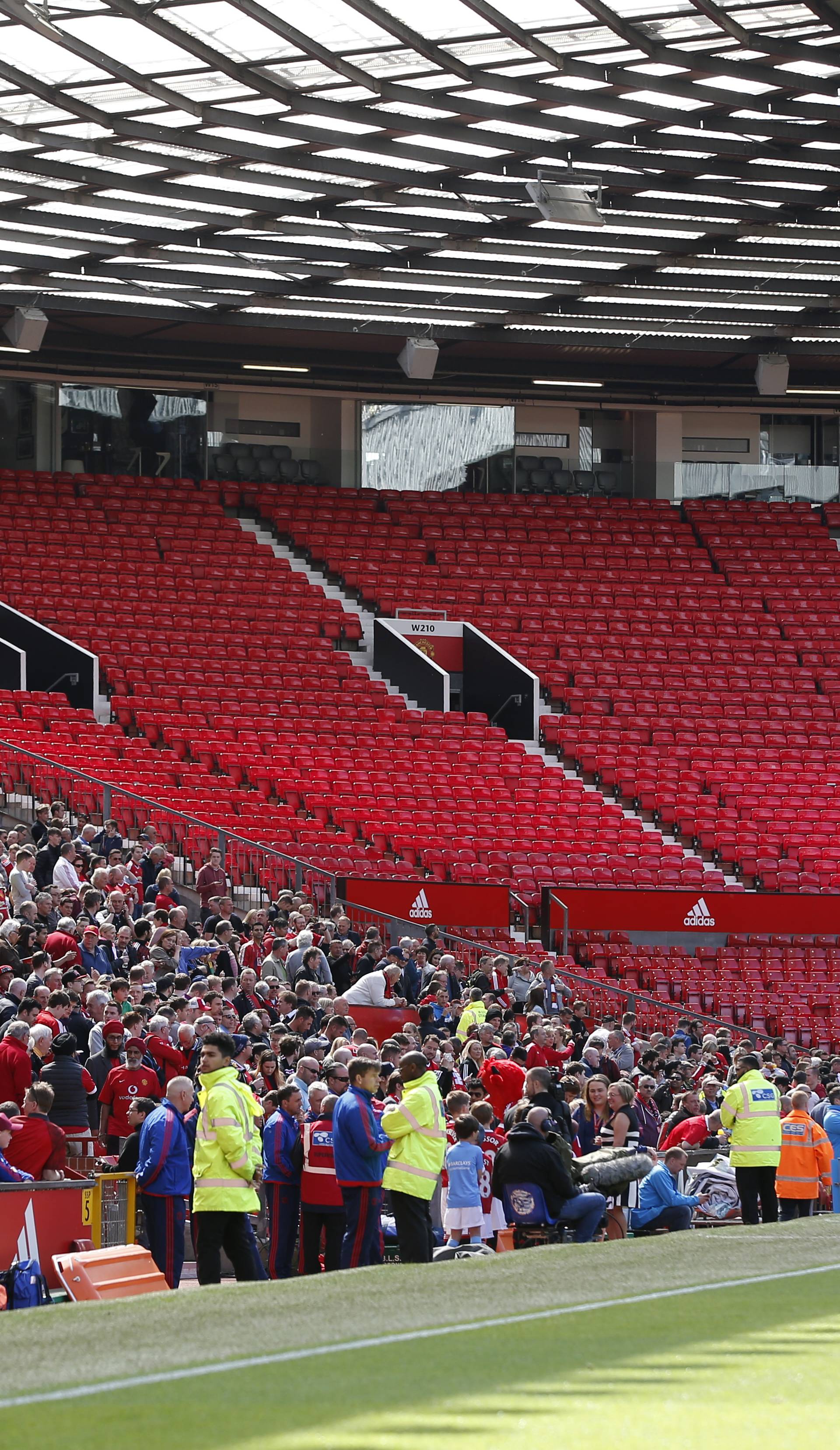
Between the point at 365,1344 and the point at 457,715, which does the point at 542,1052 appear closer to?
the point at 365,1344

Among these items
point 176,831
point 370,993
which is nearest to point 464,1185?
point 370,993

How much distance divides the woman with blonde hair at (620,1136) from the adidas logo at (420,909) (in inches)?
312

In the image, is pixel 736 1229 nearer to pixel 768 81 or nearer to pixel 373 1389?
pixel 373 1389

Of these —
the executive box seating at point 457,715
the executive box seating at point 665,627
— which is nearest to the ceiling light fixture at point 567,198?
the executive box seating at point 457,715

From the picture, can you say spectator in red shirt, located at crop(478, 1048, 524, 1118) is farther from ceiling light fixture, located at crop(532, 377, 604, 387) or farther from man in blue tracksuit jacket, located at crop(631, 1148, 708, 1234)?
ceiling light fixture, located at crop(532, 377, 604, 387)

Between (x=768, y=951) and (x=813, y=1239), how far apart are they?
1296 centimetres

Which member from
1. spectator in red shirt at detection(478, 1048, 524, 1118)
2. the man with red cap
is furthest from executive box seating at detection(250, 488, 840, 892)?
the man with red cap

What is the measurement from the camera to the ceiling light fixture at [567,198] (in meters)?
24.2

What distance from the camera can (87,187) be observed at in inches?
1011

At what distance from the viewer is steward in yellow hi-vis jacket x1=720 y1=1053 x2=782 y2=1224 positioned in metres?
13.2

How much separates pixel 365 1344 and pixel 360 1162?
124 inches

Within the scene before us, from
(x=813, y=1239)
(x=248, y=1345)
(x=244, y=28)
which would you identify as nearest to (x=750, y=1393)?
(x=248, y=1345)

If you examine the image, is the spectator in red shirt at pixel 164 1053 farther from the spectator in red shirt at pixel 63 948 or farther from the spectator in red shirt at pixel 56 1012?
the spectator in red shirt at pixel 63 948

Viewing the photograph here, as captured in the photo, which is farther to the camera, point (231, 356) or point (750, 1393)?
point (231, 356)
